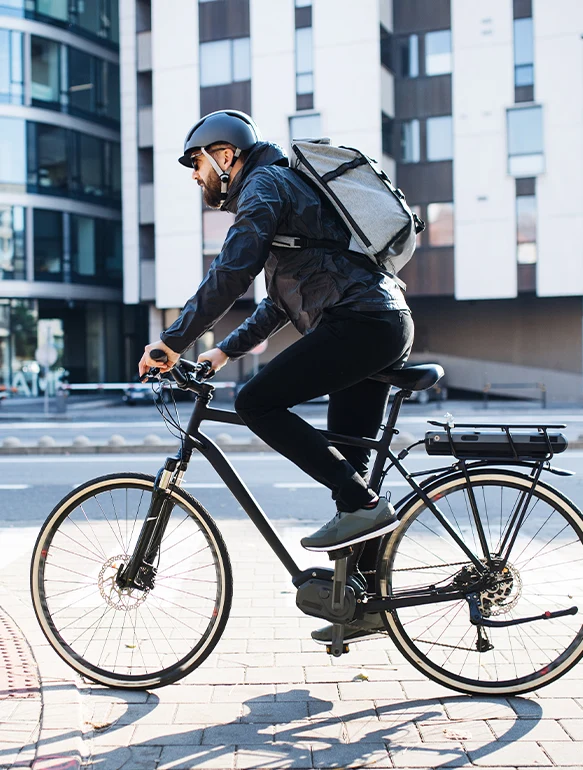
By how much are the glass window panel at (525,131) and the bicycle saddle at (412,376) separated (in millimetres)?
30004

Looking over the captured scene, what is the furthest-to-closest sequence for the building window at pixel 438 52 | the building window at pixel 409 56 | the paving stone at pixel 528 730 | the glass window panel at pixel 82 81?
the glass window panel at pixel 82 81 → the building window at pixel 409 56 → the building window at pixel 438 52 → the paving stone at pixel 528 730

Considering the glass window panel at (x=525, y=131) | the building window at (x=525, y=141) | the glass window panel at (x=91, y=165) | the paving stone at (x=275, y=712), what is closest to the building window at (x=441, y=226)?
the building window at (x=525, y=141)

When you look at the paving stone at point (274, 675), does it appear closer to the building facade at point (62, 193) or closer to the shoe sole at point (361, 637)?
the shoe sole at point (361, 637)

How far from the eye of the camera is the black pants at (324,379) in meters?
3.15

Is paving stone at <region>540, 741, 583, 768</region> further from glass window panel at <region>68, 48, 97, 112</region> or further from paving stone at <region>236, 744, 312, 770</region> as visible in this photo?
glass window panel at <region>68, 48, 97, 112</region>

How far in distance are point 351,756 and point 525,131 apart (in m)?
31.0

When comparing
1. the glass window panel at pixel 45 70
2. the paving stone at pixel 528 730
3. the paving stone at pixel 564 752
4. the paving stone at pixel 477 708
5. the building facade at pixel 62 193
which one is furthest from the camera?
the glass window panel at pixel 45 70

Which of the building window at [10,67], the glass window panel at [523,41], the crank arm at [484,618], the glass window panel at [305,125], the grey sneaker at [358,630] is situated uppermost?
the building window at [10,67]

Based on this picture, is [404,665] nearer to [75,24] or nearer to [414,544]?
[414,544]

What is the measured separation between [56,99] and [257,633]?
129ft

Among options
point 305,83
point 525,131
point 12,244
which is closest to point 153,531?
point 525,131

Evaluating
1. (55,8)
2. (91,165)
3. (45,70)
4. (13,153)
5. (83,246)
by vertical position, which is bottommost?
(83,246)

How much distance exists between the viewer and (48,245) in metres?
39.2

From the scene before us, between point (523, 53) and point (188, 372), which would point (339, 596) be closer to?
point (188, 372)
